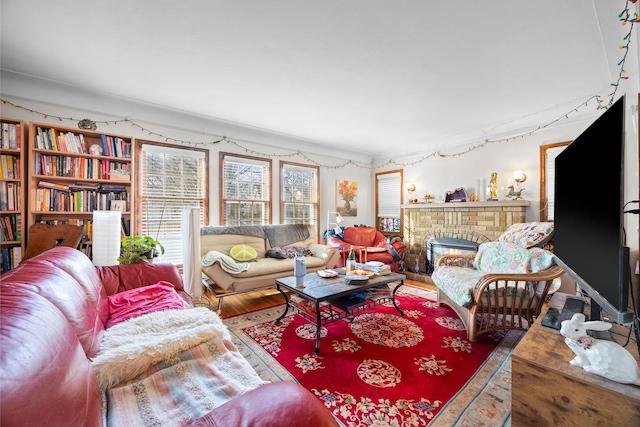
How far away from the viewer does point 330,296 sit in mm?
2193

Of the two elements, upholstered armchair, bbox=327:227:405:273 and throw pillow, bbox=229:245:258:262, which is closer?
throw pillow, bbox=229:245:258:262

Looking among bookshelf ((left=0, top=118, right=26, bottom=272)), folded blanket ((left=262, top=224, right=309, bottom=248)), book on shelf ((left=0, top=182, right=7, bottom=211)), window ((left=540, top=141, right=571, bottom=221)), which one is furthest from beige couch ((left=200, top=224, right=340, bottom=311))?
window ((left=540, top=141, right=571, bottom=221))

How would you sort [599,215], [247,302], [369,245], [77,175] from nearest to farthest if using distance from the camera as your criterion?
[599,215] → [77,175] → [247,302] → [369,245]

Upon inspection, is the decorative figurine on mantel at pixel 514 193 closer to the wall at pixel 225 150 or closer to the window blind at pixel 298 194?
the wall at pixel 225 150

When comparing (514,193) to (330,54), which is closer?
(330,54)

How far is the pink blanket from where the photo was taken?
1.72m

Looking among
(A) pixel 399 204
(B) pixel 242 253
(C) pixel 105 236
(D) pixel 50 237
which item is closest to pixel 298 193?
(B) pixel 242 253

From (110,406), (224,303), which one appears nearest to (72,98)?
(224,303)

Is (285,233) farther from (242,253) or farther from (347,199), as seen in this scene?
(347,199)

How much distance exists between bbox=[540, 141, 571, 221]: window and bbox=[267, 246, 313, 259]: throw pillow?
3551 mm

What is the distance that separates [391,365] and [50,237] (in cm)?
342

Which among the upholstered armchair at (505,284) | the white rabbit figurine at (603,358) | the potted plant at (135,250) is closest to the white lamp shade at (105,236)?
the potted plant at (135,250)

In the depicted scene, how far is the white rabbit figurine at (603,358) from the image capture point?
38.4 inches

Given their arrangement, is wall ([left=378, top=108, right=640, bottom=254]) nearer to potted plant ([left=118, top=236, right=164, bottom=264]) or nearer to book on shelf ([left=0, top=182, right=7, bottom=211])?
potted plant ([left=118, top=236, right=164, bottom=264])
